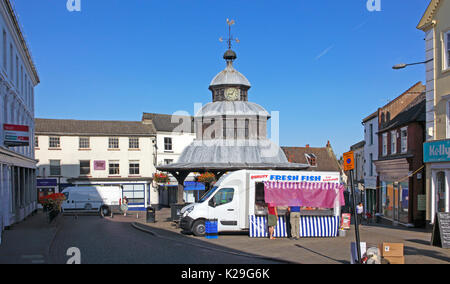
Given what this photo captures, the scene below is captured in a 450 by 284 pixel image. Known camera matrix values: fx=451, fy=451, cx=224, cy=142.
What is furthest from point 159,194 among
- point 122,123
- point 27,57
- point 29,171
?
point 27,57

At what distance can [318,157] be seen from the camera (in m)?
63.7

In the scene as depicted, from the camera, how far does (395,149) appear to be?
92.8ft

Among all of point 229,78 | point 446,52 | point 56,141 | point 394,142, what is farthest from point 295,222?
point 56,141

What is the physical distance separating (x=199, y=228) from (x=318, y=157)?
46.0 metres

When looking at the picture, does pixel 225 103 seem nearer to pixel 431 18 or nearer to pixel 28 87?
pixel 28 87

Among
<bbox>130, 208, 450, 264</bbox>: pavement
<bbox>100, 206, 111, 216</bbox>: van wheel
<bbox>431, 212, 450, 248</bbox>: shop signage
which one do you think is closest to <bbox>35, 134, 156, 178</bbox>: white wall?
<bbox>100, 206, 111, 216</bbox>: van wheel

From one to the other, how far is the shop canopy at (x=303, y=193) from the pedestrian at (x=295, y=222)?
0.84 feet

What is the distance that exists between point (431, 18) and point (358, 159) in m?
23.9

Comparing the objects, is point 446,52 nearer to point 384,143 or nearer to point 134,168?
point 384,143

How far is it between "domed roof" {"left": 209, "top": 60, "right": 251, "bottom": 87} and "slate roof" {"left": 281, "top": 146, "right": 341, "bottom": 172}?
81.5 ft

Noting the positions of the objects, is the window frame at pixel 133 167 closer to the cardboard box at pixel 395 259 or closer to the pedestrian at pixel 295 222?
the pedestrian at pixel 295 222

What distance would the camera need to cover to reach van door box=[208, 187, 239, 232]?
2008 cm

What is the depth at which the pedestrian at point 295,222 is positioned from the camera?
18.9 metres

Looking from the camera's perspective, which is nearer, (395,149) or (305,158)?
(395,149)
